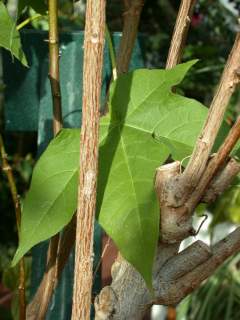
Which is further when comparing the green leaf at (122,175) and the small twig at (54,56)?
the small twig at (54,56)

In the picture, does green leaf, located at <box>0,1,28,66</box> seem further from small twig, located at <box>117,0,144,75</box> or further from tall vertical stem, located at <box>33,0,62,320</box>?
small twig, located at <box>117,0,144,75</box>

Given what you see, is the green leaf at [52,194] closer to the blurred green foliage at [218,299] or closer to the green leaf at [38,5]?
the green leaf at [38,5]

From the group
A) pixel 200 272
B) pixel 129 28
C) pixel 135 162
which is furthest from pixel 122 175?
pixel 129 28

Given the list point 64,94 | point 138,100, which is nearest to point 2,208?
point 64,94

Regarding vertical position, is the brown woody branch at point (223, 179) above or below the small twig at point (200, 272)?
above

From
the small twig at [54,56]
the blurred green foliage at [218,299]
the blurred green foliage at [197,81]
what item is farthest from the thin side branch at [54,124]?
the blurred green foliage at [218,299]

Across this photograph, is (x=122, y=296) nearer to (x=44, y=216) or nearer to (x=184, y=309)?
(x=44, y=216)

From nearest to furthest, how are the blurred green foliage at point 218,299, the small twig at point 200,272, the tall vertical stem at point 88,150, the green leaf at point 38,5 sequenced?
the tall vertical stem at point 88,150, the small twig at point 200,272, the green leaf at point 38,5, the blurred green foliage at point 218,299
